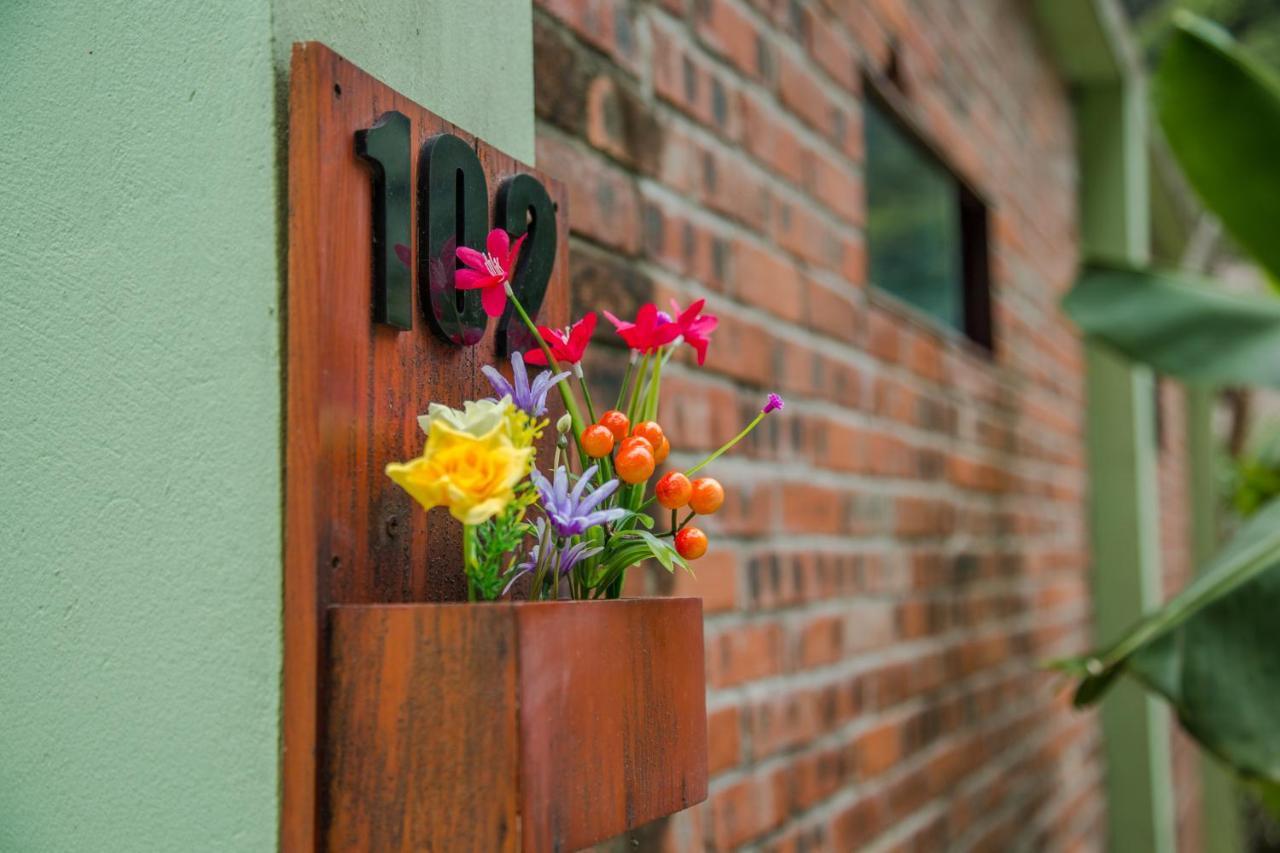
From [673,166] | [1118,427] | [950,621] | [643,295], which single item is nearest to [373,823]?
[643,295]

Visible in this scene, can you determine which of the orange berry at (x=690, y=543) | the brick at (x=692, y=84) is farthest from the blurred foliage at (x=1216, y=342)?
the orange berry at (x=690, y=543)

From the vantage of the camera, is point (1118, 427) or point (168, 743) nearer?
point (168, 743)

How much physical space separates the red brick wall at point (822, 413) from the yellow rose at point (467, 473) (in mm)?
463

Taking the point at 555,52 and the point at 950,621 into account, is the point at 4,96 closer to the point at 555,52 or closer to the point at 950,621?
the point at 555,52

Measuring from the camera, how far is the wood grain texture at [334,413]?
62 centimetres

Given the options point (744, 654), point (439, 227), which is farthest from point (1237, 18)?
point (439, 227)

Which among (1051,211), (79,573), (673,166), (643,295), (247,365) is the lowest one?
(79,573)

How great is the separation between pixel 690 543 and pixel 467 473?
165 mm

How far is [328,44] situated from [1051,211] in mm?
2948

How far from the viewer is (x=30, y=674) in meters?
0.70

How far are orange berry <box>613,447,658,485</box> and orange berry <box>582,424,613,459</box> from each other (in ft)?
0.04

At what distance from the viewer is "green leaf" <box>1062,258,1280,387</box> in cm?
206

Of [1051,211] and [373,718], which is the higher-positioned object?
[1051,211]

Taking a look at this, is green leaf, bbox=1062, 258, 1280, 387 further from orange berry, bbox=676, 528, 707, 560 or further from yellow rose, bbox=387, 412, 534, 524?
yellow rose, bbox=387, 412, 534, 524
